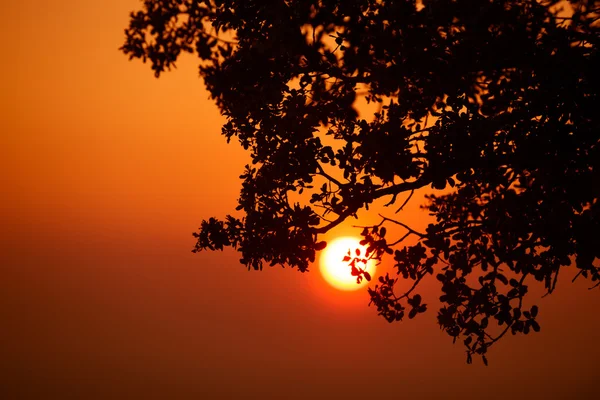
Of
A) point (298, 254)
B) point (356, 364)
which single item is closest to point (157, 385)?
point (356, 364)

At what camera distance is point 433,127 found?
950cm

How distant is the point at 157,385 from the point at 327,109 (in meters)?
55.0

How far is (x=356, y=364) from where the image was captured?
223ft

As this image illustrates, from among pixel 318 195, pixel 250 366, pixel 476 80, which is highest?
pixel 250 366

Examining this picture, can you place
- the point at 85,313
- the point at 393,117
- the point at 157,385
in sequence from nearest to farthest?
the point at 393,117 < the point at 157,385 < the point at 85,313

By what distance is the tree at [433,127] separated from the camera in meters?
9.02

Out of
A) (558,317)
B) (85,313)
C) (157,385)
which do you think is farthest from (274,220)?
(85,313)

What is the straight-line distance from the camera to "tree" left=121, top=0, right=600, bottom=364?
29.6 feet

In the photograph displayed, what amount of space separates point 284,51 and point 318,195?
191 centimetres

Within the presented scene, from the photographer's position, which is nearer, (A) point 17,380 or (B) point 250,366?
(A) point 17,380

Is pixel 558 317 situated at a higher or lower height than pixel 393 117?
higher

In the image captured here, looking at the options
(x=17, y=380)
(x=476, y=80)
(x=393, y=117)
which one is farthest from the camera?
(x=17, y=380)

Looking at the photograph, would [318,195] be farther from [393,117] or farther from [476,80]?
[476,80]

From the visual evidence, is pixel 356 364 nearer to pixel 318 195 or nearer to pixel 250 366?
pixel 250 366
